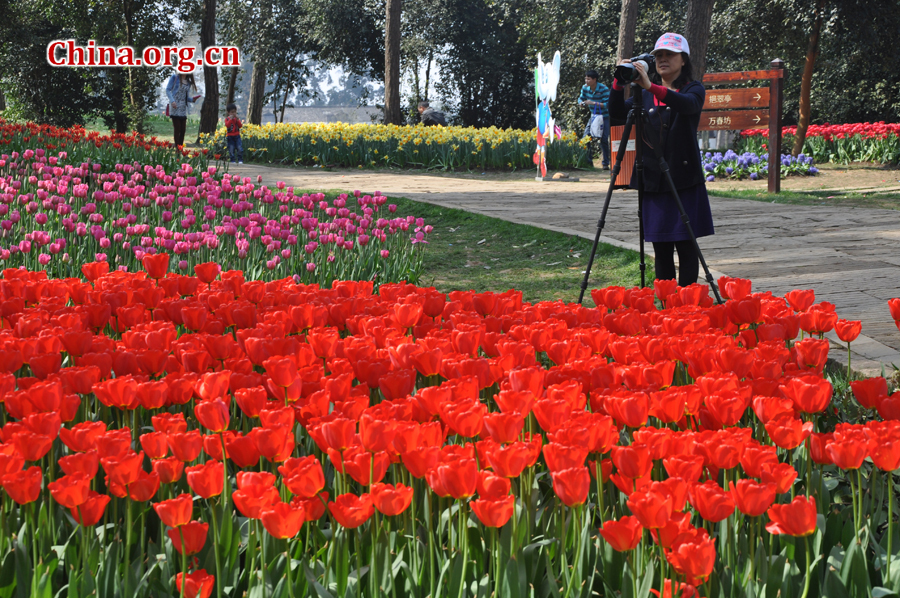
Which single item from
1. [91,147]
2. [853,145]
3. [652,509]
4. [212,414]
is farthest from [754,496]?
[853,145]

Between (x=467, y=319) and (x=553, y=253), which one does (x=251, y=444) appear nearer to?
(x=467, y=319)

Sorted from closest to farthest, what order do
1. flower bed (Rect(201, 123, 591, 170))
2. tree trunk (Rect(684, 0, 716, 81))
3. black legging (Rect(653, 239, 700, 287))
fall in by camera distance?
black legging (Rect(653, 239, 700, 287)) < tree trunk (Rect(684, 0, 716, 81)) < flower bed (Rect(201, 123, 591, 170))

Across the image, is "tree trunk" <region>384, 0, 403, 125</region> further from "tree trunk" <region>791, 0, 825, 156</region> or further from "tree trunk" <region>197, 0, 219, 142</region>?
"tree trunk" <region>791, 0, 825, 156</region>

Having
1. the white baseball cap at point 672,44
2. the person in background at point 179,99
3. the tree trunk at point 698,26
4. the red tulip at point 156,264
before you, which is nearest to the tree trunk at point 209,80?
the person in background at point 179,99

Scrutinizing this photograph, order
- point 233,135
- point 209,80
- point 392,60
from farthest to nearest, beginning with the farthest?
point 209,80 → point 392,60 → point 233,135

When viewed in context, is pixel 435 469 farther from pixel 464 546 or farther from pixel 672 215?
pixel 672 215

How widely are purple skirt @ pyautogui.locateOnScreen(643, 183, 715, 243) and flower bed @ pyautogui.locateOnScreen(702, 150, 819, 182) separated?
11.0m

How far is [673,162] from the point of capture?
4766 mm

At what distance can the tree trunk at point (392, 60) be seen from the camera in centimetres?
2072

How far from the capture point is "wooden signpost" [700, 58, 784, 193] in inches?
506

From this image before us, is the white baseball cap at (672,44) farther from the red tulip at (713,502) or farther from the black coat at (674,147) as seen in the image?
the red tulip at (713,502)

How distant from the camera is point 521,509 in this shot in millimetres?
1477

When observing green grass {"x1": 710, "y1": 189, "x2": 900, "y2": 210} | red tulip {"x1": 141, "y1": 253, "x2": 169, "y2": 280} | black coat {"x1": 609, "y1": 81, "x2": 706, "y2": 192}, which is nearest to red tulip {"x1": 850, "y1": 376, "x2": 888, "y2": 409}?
red tulip {"x1": 141, "y1": 253, "x2": 169, "y2": 280}

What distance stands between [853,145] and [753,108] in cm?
875
